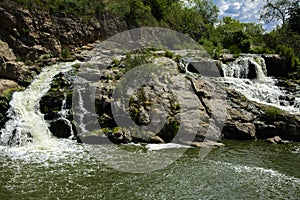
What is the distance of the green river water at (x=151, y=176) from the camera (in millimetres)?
9844

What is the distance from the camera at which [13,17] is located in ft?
85.6

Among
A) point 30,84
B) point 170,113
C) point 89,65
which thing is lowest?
point 170,113

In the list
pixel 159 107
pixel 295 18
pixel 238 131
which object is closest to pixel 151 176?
pixel 159 107

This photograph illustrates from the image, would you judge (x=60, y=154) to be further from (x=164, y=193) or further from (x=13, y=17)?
(x=13, y=17)

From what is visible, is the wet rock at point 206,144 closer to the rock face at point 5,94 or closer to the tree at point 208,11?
the rock face at point 5,94

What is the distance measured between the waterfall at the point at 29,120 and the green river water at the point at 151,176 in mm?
1140

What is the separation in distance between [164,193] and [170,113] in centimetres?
868

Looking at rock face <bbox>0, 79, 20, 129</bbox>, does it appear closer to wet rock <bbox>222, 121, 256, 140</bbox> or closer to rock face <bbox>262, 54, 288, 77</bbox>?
wet rock <bbox>222, 121, 256, 140</bbox>

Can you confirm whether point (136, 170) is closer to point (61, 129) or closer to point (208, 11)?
point (61, 129)

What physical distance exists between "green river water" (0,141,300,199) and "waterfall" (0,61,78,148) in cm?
114

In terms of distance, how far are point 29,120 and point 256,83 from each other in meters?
17.2

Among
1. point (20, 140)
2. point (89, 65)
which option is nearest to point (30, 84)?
point (89, 65)

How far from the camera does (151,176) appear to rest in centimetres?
1142

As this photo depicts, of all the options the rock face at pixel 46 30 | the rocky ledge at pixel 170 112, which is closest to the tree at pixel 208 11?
the rock face at pixel 46 30
